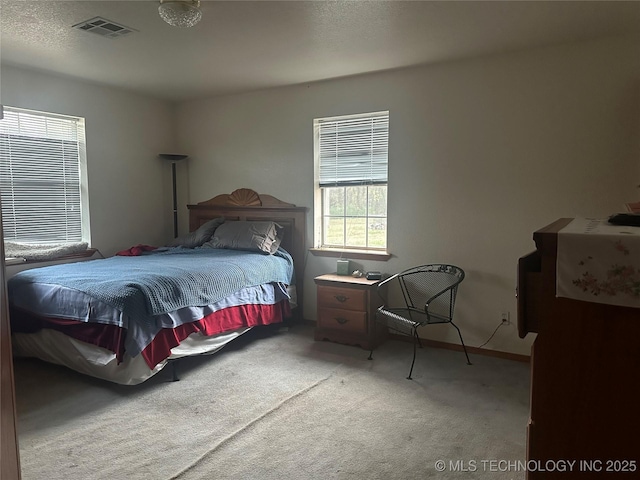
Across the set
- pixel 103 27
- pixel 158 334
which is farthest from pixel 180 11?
pixel 158 334

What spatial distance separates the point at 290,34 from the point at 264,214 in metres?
2.06

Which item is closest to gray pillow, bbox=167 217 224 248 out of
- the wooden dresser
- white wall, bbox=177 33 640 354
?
white wall, bbox=177 33 640 354

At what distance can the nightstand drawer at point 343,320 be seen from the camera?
369 centimetres

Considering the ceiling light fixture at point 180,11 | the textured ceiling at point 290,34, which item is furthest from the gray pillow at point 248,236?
the ceiling light fixture at point 180,11

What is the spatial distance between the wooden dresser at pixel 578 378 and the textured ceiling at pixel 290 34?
76.2 inches

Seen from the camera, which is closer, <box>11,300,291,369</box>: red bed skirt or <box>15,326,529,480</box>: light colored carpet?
<box>15,326,529,480</box>: light colored carpet

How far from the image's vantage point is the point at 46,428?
7.98ft

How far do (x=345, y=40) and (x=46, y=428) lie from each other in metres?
3.07

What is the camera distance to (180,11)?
2357 mm

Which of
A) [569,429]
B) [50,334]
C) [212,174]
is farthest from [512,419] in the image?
[212,174]

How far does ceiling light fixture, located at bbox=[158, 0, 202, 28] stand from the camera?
232 cm

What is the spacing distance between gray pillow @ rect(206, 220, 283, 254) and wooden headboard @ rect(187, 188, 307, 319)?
0.50ft

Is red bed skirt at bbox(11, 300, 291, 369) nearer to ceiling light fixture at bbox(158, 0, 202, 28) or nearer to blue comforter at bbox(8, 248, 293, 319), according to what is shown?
blue comforter at bbox(8, 248, 293, 319)

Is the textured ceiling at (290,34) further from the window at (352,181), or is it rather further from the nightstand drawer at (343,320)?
the nightstand drawer at (343,320)
